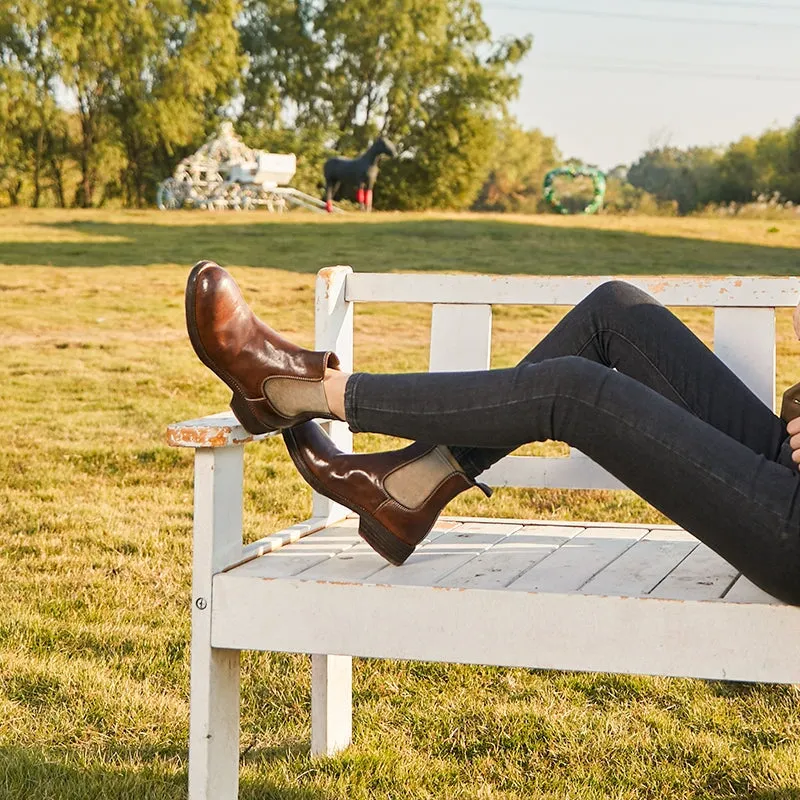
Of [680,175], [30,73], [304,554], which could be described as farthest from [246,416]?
[680,175]

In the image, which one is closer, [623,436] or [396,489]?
[623,436]

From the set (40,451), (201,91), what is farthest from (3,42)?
(40,451)

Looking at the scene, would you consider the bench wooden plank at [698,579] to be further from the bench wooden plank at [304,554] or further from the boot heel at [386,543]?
the bench wooden plank at [304,554]

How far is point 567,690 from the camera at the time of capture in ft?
8.02

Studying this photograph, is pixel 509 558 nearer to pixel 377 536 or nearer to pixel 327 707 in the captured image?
pixel 377 536

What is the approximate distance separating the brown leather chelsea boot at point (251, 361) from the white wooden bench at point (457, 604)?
2.1 inches

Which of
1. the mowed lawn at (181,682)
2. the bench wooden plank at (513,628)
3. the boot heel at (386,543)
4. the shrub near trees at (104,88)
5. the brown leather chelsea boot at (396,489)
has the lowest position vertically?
the mowed lawn at (181,682)

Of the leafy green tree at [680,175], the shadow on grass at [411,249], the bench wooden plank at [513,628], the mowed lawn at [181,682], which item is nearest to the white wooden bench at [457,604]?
the bench wooden plank at [513,628]

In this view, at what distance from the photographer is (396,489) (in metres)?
1.78

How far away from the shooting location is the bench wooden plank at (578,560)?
162 centimetres

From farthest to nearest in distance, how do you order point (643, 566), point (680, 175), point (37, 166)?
Answer: point (680, 175) → point (37, 166) → point (643, 566)

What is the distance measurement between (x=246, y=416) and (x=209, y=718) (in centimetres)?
44

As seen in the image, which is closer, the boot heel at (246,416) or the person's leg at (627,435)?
the person's leg at (627,435)

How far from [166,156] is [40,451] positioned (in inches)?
921
